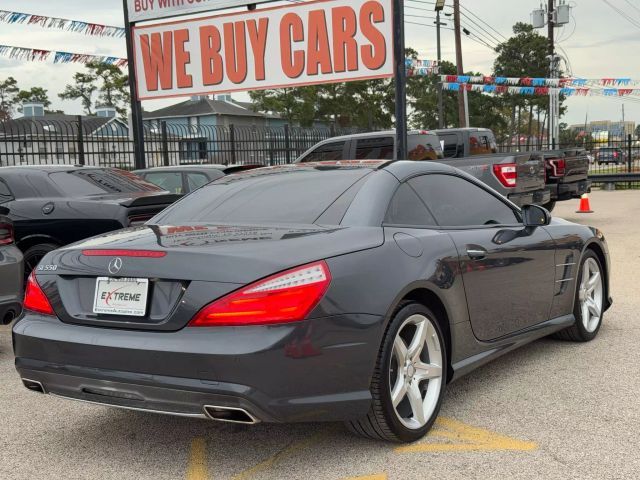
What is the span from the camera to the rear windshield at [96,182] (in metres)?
8.09

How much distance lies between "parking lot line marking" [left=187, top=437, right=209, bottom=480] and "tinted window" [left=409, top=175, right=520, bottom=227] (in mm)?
1812

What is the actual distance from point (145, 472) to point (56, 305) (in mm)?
908

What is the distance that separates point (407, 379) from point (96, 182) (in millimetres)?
5417

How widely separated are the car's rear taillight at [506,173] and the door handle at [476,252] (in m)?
7.57

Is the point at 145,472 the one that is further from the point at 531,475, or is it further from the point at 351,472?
the point at 531,475

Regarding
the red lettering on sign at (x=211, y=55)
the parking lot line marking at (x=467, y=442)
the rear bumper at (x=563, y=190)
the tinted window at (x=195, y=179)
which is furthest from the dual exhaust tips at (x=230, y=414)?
the rear bumper at (x=563, y=190)

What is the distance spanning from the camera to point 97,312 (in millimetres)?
3584

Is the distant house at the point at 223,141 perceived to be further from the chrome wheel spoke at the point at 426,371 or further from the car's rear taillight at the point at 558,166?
the chrome wheel spoke at the point at 426,371

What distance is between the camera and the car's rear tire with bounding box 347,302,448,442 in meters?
3.64

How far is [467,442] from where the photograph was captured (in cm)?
388

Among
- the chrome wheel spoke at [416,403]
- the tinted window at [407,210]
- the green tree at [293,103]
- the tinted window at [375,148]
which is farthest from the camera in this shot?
the green tree at [293,103]

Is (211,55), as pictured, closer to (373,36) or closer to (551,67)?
(373,36)

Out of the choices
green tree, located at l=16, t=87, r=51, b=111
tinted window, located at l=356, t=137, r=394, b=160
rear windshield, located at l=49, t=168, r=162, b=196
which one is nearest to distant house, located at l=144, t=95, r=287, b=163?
tinted window, located at l=356, t=137, r=394, b=160

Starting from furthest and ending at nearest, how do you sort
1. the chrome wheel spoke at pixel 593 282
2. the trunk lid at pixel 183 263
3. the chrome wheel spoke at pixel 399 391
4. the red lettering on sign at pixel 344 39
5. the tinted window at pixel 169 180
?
the red lettering on sign at pixel 344 39
the tinted window at pixel 169 180
the chrome wheel spoke at pixel 593 282
the chrome wheel spoke at pixel 399 391
the trunk lid at pixel 183 263
